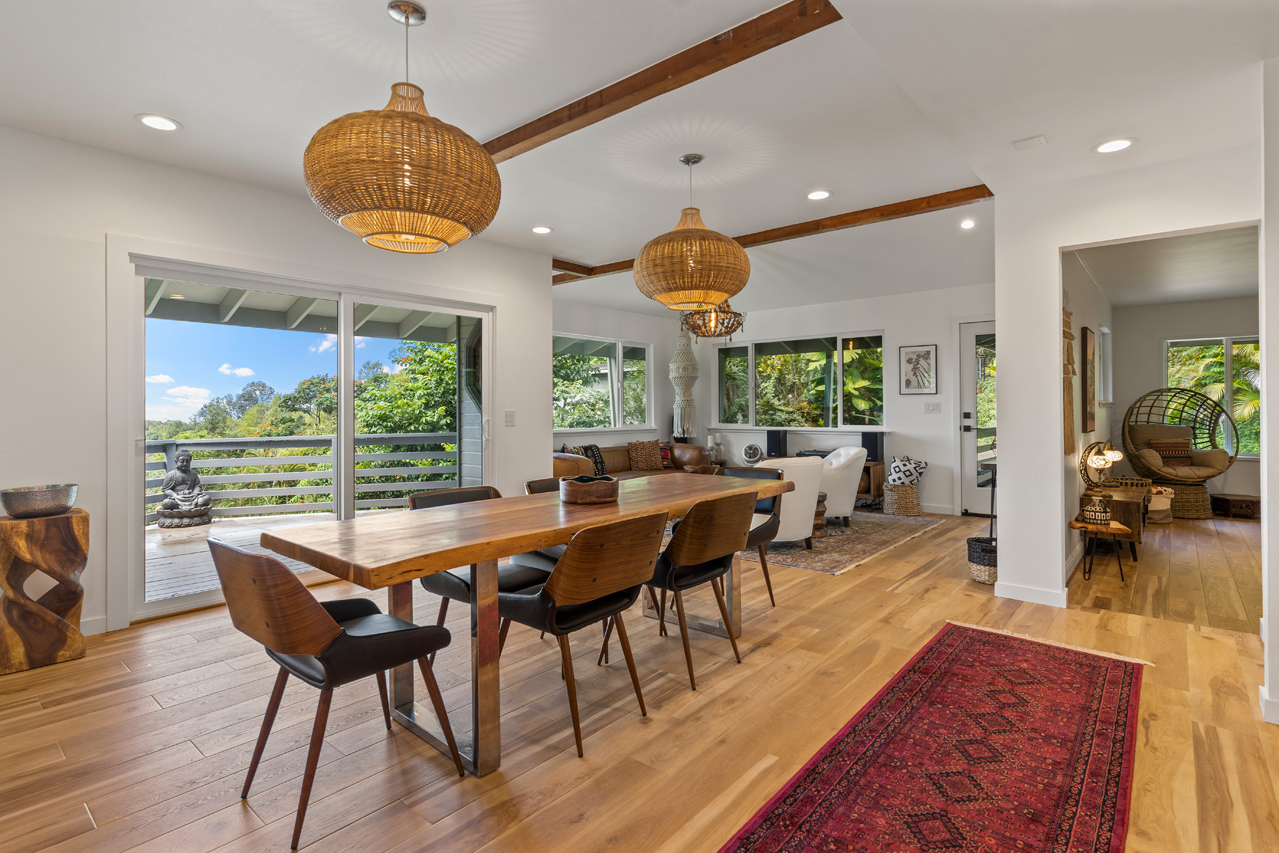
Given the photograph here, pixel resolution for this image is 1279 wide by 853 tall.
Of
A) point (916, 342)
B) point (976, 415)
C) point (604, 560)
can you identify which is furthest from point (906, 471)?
point (604, 560)

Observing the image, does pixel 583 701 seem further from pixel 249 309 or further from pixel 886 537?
pixel 886 537

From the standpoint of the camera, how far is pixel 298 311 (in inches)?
169

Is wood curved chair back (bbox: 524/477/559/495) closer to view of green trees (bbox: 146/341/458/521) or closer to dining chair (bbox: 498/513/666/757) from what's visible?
dining chair (bbox: 498/513/666/757)

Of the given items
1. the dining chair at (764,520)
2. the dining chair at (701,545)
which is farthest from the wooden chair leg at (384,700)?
the dining chair at (764,520)

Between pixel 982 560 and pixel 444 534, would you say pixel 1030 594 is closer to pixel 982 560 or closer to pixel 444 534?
pixel 982 560

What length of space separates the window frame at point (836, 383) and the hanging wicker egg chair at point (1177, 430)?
266 cm

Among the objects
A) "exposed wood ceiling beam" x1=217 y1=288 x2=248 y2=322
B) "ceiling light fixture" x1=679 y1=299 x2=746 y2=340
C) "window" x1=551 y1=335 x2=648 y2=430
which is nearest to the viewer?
"exposed wood ceiling beam" x1=217 y1=288 x2=248 y2=322

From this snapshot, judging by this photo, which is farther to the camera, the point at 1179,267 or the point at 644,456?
the point at 644,456

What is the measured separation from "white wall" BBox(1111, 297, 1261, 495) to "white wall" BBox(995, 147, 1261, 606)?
16.1ft

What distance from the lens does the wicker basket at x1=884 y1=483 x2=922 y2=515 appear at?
691cm

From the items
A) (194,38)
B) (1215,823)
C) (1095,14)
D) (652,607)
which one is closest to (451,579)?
(652,607)

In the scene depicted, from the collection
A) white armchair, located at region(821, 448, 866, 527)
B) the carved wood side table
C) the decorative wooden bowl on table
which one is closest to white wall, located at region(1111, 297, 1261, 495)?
white armchair, located at region(821, 448, 866, 527)

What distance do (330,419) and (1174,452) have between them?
8272 millimetres

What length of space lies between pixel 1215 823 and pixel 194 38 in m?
4.29
